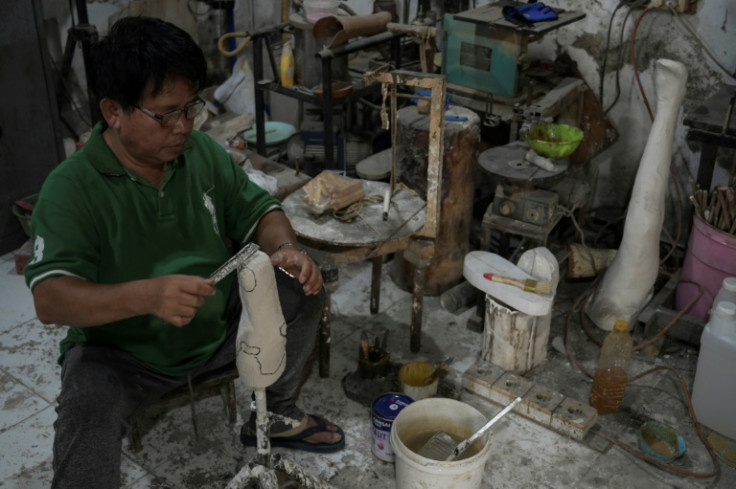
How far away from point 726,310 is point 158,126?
7.35ft

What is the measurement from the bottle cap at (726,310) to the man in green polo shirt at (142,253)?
1569 millimetres

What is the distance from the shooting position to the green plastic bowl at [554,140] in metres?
3.63

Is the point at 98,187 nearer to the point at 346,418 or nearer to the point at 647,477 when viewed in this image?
the point at 346,418

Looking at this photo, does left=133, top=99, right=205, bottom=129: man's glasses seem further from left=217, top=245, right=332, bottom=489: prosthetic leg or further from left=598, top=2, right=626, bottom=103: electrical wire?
left=598, top=2, right=626, bottom=103: electrical wire

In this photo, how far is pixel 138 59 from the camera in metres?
2.16

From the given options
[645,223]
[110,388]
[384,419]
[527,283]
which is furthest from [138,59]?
[645,223]

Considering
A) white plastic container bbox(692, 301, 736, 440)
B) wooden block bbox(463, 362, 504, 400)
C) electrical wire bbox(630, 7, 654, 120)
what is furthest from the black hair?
electrical wire bbox(630, 7, 654, 120)

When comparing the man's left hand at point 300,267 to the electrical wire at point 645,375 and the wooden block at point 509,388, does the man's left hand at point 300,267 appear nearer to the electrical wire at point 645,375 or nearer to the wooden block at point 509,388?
the wooden block at point 509,388

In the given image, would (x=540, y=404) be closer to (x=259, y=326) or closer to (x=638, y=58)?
(x=259, y=326)

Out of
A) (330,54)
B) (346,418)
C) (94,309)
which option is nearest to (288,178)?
(330,54)

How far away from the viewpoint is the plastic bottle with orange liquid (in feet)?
10.4

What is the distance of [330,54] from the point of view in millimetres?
3996

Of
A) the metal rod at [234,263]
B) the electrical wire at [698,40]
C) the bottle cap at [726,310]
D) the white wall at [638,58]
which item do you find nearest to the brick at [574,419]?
the bottle cap at [726,310]

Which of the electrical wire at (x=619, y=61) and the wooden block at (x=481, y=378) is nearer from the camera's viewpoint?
the wooden block at (x=481, y=378)
